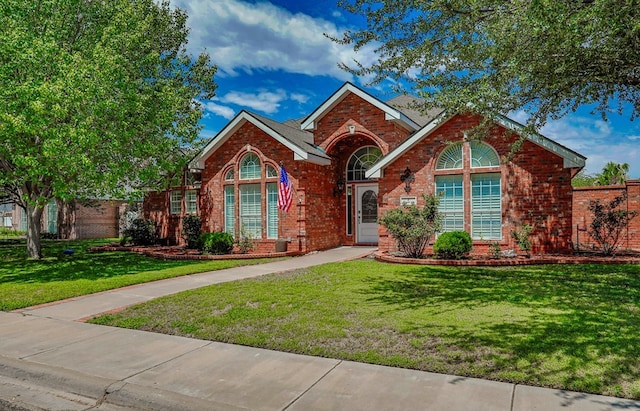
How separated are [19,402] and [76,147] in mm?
9505

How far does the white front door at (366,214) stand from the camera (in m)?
18.1

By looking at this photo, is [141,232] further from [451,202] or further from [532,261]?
[532,261]

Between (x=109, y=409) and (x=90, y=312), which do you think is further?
(x=90, y=312)

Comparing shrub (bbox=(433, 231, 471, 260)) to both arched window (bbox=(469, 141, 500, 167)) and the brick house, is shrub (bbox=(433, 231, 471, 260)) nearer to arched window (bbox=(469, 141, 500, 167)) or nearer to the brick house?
the brick house

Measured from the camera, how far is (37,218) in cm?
1590

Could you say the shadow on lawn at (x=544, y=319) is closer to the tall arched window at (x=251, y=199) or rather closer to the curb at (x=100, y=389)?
the curb at (x=100, y=389)

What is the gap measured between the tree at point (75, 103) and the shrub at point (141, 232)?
156 inches

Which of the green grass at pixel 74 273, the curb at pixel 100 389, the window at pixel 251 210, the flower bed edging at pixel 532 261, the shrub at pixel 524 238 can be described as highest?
the window at pixel 251 210

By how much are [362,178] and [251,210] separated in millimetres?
4829

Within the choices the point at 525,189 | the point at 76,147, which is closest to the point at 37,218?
the point at 76,147

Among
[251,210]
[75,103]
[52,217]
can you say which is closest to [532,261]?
[251,210]

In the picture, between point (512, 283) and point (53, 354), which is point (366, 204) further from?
point (53, 354)

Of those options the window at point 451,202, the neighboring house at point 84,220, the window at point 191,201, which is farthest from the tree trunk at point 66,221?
the window at point 451,202

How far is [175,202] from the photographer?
20703mm
